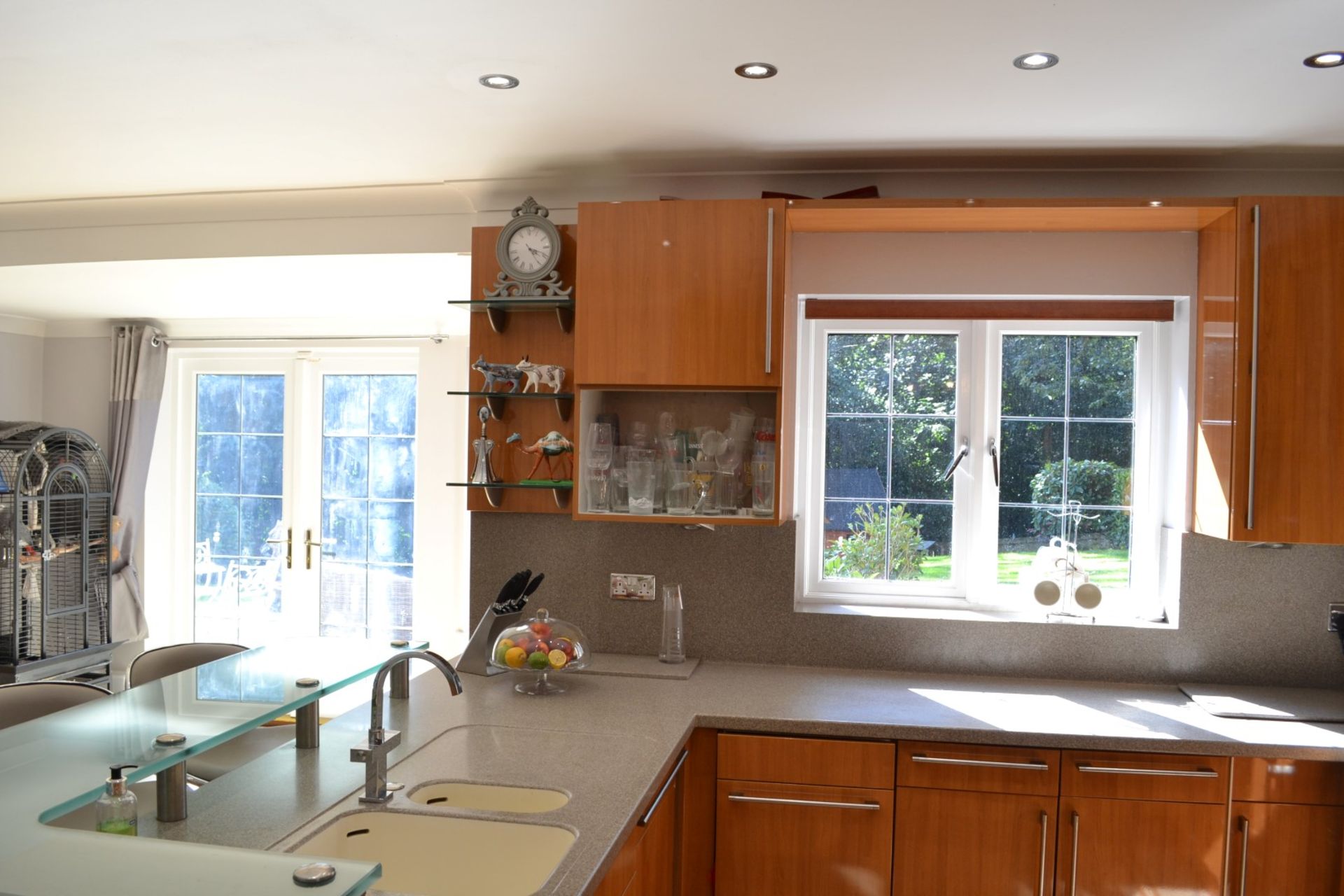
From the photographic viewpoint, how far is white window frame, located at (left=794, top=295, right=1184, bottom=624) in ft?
10.7

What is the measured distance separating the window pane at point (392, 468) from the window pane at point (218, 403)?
0.91 meters

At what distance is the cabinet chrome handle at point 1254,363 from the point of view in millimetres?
2764

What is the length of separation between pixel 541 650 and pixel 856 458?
4.36 feet

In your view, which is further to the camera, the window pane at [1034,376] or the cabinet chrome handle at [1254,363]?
the window pane at [1034,376]

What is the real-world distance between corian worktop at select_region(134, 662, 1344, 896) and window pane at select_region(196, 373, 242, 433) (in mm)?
3340

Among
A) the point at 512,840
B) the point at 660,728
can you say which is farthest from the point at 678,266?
the point at 512,840

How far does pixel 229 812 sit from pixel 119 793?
0.40 meters

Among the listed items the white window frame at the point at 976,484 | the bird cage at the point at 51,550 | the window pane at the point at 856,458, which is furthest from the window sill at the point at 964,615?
the bird cage at the point at 51,550

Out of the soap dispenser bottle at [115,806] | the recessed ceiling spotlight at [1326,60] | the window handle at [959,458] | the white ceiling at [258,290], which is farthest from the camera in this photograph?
the white ceiling at [258,290]

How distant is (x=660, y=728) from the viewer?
2506mm

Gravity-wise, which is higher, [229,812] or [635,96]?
[635,96]

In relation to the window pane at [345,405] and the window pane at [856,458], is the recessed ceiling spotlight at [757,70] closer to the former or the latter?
the window pane at [856,458]

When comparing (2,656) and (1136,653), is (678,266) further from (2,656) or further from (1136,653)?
(2,656)

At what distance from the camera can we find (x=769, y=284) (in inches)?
115
